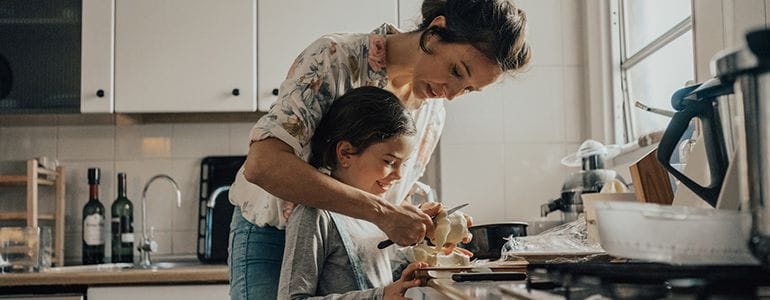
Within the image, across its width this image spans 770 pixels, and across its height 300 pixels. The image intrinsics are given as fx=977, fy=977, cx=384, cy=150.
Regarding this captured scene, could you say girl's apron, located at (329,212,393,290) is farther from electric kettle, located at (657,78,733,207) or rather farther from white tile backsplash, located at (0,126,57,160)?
white tile backsplash, located at (0,126,57,160)

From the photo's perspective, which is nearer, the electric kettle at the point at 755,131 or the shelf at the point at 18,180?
the electric kettle at the point at 755,131

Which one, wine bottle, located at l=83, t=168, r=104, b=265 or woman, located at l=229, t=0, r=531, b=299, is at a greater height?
woman, located at l=229, t=0, r=531, b=299

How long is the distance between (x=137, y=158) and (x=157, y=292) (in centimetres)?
77

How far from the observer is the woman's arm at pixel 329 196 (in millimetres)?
1453

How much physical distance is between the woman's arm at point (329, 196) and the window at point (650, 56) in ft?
3.41

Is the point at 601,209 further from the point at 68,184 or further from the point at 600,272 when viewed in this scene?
the point at 68,184

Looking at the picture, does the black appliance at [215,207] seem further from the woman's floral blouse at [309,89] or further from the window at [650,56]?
the woman's floral blouse at [309,89]

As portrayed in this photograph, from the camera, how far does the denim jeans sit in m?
1.59

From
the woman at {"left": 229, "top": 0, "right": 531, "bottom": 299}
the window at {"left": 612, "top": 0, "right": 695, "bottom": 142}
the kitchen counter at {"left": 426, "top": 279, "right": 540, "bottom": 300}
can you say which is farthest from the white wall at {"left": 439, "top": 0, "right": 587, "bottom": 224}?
the kitchen counter at {"left": 426, "top": 279, "right": 540, "bottom": 300}

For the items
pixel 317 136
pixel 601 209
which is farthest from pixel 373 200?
pixel 601 209

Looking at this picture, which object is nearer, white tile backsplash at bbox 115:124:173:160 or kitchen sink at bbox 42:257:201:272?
kitchen sink at bbox 42:257:201:272

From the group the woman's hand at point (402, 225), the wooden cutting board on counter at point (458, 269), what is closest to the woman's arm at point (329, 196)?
the woman's hand at point (402, 225)

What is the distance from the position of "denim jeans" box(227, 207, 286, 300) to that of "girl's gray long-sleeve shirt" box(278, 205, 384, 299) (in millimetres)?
83

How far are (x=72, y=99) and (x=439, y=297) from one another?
7.12 feet
